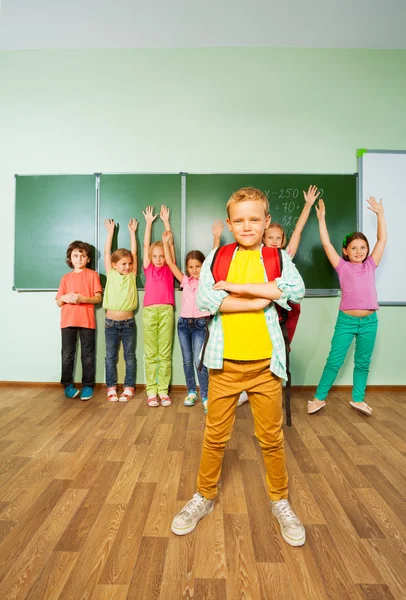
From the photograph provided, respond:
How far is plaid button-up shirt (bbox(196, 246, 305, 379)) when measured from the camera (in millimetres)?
1471

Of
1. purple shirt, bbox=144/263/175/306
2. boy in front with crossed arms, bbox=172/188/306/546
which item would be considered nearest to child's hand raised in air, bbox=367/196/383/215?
purple shirt, bbox=144/263/175/306

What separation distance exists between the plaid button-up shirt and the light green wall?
2.03 metres

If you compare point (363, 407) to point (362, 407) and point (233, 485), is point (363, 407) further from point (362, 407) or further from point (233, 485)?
point (233, 485)

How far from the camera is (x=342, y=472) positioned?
77.7 inches

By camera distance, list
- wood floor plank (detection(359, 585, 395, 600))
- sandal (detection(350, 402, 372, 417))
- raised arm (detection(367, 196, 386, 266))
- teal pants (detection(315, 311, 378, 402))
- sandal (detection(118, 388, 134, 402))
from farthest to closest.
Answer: sandal (detection(118, 388, 134, 402)) < raised arm (detection(367, 196, 386, 266)) < teal pants (detection(315, 311, 378, 402)) < sandal (detection(350, 402, 372, 417)) < wood floor plank (detection(359, 585, 395, 600))

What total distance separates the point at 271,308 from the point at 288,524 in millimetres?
864

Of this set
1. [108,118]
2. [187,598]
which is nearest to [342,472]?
[187,598]

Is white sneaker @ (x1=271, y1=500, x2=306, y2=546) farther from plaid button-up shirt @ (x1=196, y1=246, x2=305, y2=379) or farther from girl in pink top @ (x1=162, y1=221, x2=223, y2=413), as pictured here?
girl in pink top @ (x1=162, y1=221, x2=223, y2=413)

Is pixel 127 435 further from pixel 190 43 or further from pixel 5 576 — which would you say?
pixel 190 43

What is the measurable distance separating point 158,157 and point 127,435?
8.07 feet

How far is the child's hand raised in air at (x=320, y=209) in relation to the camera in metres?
3.20

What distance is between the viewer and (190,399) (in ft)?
10.3

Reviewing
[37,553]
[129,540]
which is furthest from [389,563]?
[37,553]

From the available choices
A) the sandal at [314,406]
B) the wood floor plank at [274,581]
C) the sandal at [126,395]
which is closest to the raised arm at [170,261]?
the sandal at [126,395]
